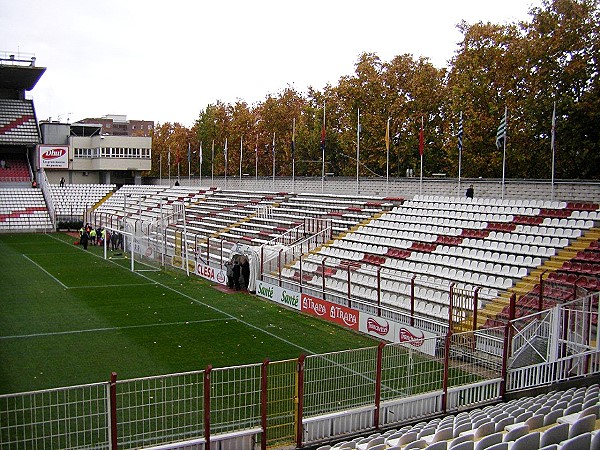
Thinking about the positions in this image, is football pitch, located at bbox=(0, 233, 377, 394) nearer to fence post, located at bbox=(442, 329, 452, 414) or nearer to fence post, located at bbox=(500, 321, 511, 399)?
fence post, located at bbox=(442, 329, 452, 414)

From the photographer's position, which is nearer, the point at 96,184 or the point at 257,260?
the point at 257,260

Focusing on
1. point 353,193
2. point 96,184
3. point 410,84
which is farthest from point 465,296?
point 96,184

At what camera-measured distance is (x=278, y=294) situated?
24.2m

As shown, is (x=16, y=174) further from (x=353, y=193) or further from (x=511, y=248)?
(x=511, y=248)

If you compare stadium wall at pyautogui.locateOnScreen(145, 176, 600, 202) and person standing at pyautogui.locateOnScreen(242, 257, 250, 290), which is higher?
stadium wall at pyautogui.locateOnScreen(145, 176, 600, 202)

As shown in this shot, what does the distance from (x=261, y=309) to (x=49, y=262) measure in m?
15.7

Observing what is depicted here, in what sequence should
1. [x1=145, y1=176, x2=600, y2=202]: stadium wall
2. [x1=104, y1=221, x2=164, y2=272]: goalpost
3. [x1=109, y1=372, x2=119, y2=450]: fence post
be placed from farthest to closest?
[x1=104, y1=221, x2=164, y2=272]: goalpost
[x1=145, y1=176, x2=600, y2=202]: stadium wall
[x1=109, y1=372, x2=119, y2=450]: fence post

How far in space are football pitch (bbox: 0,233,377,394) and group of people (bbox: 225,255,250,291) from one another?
0.85m

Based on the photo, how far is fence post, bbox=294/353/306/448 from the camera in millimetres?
10039

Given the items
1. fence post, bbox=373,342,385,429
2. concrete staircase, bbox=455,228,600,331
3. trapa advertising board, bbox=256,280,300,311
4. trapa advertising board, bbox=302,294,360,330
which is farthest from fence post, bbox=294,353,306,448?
trapa advertising board, bbox=256,280,300,311

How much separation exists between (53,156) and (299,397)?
60.3m

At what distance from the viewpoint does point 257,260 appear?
86.1 ft

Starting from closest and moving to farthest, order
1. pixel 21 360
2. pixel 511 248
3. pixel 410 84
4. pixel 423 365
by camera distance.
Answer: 1. pixel 423 365
2. pixel 21 360
3. pixel 511 248
4. pixel 410 84

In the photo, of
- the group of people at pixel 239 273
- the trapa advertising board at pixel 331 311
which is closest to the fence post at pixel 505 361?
the trapa advertising board at pixel 331 311
